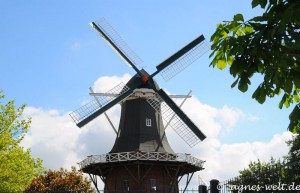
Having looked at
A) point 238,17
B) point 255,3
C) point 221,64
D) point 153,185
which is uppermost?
point 153,185

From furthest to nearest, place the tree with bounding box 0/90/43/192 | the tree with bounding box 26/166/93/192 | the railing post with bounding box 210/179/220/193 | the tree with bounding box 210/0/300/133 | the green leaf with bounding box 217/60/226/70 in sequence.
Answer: the tree with bounding box 26/166/93/192 < the tree with bounding box 0/90/43/192 < the railing post with bounding box 210/179/220/193 < the green leaf with bounding box 217/60/226/70 < the tree with bounding box 210/0/300/133

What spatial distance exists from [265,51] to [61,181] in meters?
41.9

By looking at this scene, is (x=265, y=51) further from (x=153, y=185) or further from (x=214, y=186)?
(x=153, y=185)

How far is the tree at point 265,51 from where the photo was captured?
5125 millimetres

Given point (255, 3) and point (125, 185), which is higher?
point (125, 185)

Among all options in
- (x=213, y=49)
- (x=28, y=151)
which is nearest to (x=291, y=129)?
(x=213, y=49)

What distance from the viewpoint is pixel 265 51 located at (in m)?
5.48

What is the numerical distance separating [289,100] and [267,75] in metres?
1.21

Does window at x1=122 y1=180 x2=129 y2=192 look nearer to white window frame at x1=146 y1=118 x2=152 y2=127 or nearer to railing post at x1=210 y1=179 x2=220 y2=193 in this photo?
white window frame at x1=146 y1=118 x2=152 y2=127

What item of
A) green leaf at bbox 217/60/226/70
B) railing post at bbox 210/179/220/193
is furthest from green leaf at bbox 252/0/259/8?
railing post at bbox 210/179/220/193

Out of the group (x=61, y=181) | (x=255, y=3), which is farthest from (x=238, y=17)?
(x=61, y=181)

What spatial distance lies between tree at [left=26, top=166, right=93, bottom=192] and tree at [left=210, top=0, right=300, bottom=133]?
40907 millimetres

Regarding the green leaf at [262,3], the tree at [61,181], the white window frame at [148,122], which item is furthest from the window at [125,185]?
the green leaf at [262,3]

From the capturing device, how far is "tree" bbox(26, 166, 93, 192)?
44625 mm
